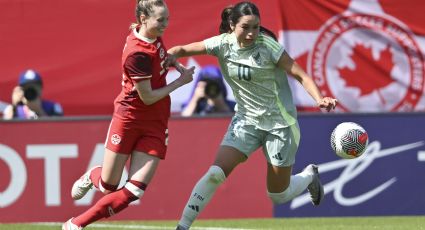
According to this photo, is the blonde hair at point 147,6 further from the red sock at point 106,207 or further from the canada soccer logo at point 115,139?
the red sock at point 106,207

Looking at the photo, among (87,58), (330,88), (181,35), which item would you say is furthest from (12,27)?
(330,88)

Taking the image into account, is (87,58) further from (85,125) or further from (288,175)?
(288,175)

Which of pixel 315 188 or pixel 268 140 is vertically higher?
pixel 268 140

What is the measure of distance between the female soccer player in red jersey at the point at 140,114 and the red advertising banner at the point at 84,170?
9.30ft

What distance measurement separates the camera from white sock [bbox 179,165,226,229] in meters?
8.43

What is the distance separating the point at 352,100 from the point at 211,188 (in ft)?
16.3

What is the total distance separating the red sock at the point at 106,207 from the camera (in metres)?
8.13

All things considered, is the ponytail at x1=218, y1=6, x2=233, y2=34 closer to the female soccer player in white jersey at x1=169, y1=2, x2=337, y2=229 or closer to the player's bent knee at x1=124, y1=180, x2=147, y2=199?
the female soccer player in white jersey at x1=169, y1=2, x2=337, y2=229

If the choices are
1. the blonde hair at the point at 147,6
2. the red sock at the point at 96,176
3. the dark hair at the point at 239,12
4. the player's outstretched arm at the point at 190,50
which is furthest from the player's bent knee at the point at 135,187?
the dark hair at the point at 239,12

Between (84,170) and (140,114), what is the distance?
3189 millimetres

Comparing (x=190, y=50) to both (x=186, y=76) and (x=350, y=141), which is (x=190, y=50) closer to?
(x=186, y=76)

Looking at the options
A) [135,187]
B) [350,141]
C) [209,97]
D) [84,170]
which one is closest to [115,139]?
[135,187]

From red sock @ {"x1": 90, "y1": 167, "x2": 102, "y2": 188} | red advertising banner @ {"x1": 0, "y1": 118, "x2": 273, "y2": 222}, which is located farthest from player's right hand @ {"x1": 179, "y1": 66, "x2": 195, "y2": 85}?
red advertising banner @ {"x1": 0, "y1": 118, "x2": 273, "y2": 222}

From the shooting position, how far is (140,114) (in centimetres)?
834
